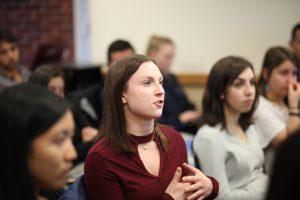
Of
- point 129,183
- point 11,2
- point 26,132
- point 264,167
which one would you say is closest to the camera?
point 26,132

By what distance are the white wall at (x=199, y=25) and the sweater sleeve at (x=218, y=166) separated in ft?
7.64

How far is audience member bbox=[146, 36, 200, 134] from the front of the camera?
12.1 ft

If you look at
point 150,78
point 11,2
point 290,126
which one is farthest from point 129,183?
point 11,2

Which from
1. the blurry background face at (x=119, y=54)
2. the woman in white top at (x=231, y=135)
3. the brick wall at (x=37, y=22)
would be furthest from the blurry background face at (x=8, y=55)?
the woman in white top at (x=231, y=135)

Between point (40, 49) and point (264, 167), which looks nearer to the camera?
point (264, 167)

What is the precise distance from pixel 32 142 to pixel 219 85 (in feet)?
4.08

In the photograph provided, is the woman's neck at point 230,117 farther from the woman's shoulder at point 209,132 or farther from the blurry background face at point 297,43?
the blurry background face at point 297,43

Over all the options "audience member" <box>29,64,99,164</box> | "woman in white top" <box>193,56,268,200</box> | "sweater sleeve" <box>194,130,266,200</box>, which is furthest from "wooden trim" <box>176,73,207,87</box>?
"sweater sleeve" <box>194,130,266,200</box>

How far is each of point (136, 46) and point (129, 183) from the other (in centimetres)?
302

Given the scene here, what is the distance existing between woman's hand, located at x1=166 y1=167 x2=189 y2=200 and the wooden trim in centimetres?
277

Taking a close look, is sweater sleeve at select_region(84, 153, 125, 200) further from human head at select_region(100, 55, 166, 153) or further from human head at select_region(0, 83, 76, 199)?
human head at select_region(0, 83, 76, 199)

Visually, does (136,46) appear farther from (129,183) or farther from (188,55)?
(129,183)

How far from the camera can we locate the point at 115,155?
5.25 ft

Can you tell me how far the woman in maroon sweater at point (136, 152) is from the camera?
158cm
